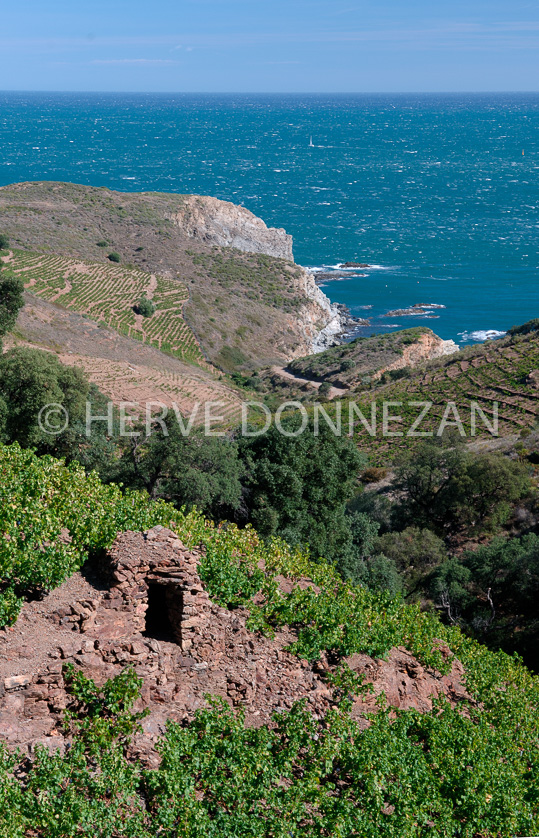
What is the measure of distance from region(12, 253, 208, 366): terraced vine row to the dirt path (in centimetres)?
859

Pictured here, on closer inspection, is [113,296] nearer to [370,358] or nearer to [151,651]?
[370,358]

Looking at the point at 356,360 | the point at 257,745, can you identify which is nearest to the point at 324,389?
the point at 356,360

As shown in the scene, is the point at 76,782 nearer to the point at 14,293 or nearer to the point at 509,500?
the point at 509,500

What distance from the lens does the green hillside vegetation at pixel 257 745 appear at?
9000mm

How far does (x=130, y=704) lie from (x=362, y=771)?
3.86 meters

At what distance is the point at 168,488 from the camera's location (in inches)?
925

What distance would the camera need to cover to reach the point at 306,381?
233 ft

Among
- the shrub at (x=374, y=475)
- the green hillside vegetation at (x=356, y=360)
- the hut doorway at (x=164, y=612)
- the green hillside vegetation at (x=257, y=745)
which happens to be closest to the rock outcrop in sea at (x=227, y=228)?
the green hillside vegetation at (x=356, y=360)

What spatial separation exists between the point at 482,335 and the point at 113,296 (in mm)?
47618

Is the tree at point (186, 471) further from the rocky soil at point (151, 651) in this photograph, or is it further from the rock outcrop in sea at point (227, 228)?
the rock outcrop in sea at point (227, 228)

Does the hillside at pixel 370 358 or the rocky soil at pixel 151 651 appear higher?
the rocky soil at pixel 151 651

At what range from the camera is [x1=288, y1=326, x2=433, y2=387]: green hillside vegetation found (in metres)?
68.8

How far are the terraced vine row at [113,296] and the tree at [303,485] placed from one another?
50.4 m

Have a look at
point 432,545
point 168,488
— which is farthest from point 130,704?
point 432,545
